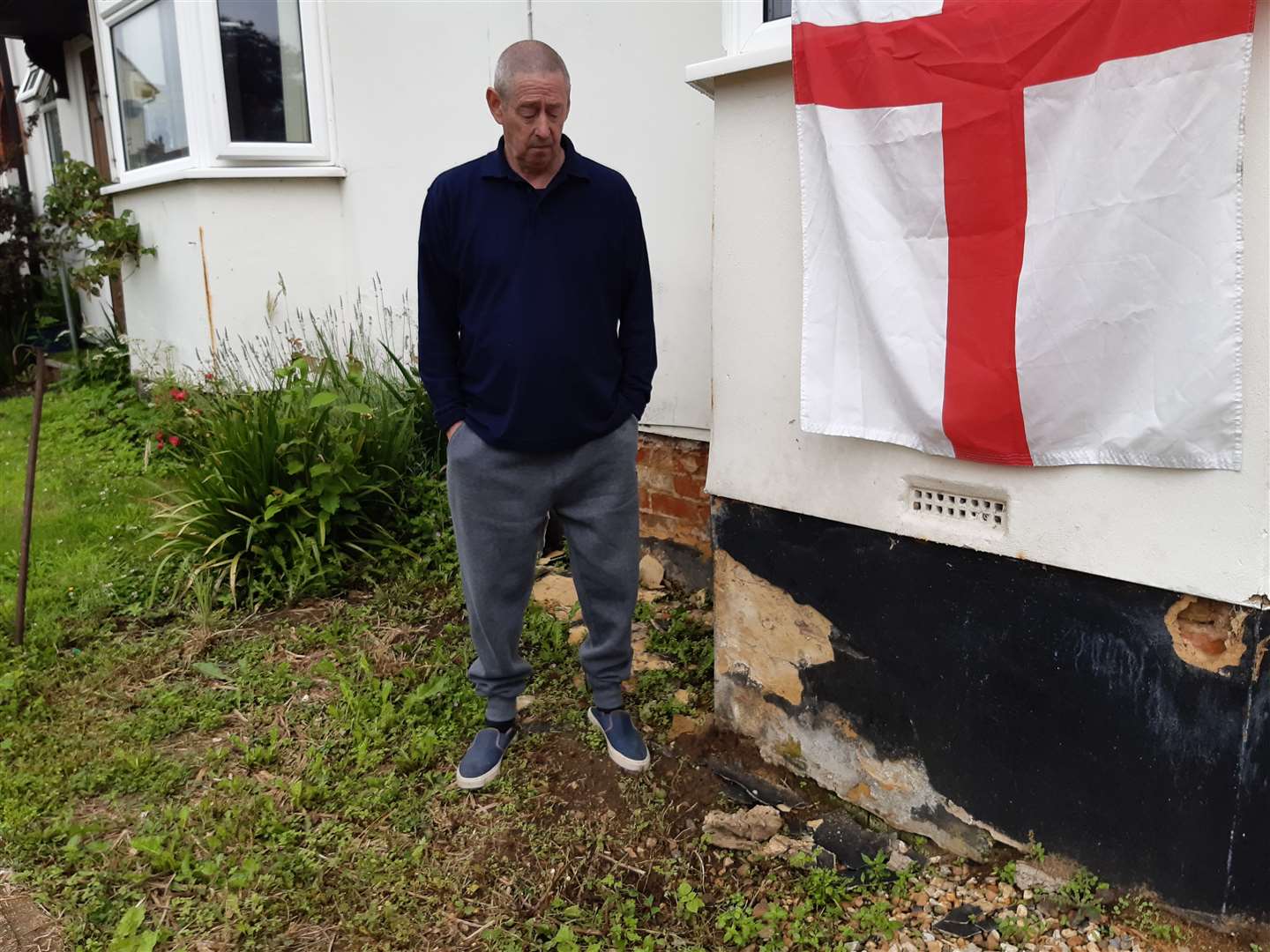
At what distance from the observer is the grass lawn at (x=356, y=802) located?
2.37 m

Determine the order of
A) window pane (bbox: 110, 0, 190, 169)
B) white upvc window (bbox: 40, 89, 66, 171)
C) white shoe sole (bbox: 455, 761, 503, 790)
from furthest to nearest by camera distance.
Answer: white upvc window (bbox: 40, 89, 66, 171)
window pane (bbox: 110, 0, 190, 169)
white shoe sole (bbox: 455, 761, 503, 790)

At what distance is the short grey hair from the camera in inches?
95.3

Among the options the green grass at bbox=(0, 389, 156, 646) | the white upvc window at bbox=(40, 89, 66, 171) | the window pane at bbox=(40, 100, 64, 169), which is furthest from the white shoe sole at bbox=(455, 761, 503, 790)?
the window pane at bbox=(40, 100, 64, 169)

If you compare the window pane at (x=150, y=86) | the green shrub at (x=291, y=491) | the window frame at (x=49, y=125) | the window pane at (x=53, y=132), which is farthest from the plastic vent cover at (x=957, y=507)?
the window pane at (x=53, y=132)

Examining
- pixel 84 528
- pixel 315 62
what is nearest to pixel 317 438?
pixel 84 528

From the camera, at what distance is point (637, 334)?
110 inches

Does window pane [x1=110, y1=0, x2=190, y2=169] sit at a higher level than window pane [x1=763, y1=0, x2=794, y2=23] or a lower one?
higher

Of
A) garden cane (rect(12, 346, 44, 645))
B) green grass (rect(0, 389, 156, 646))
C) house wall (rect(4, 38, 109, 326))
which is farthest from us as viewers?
house wall (rect(4, 38, 109, 326))

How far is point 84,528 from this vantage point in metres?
4.86

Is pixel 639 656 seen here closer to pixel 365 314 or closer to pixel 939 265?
pixel 939 265

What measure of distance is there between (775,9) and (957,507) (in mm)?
1541

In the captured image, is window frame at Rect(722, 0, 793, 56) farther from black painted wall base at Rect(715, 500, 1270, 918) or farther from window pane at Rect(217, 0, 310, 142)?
window pane at Rect(217, 0, 310, 142)

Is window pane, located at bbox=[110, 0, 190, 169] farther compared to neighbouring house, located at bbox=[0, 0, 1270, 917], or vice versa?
window pane, located at bbox=[110, 0, 190, 169]

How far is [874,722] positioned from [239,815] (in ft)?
6.16
